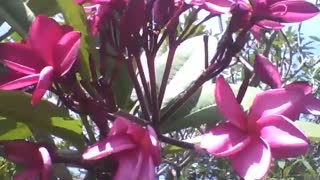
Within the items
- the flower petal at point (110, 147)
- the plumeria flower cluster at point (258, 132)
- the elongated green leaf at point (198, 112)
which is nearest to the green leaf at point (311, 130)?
the elongated green leaf at point (198, 112)

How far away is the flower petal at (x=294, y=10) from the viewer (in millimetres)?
792

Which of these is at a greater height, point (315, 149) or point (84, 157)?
point (84, 157)

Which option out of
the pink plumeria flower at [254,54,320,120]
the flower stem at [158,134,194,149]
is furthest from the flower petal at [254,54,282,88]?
the flower stem at [158,134,194,149]

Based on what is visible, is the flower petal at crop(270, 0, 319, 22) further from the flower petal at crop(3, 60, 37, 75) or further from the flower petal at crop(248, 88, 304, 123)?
the flower petal at crop(3, 60, 37, 75)

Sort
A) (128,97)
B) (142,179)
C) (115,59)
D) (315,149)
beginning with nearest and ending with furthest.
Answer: (142,179)
(115,59)
(128,97)
(315,149)

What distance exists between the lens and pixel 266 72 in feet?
2.56

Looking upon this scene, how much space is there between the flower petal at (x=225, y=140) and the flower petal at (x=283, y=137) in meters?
0.02

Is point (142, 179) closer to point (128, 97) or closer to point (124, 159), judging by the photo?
point (124, 159)

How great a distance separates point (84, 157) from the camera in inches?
26.7

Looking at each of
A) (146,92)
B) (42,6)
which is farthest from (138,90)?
(42,6)

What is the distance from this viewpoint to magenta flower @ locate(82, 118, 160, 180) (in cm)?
67

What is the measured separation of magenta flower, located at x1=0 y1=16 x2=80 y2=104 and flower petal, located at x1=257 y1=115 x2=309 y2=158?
192 mm

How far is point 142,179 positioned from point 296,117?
162mm

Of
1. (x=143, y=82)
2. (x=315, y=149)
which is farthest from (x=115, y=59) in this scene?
(x=315, y=149)
